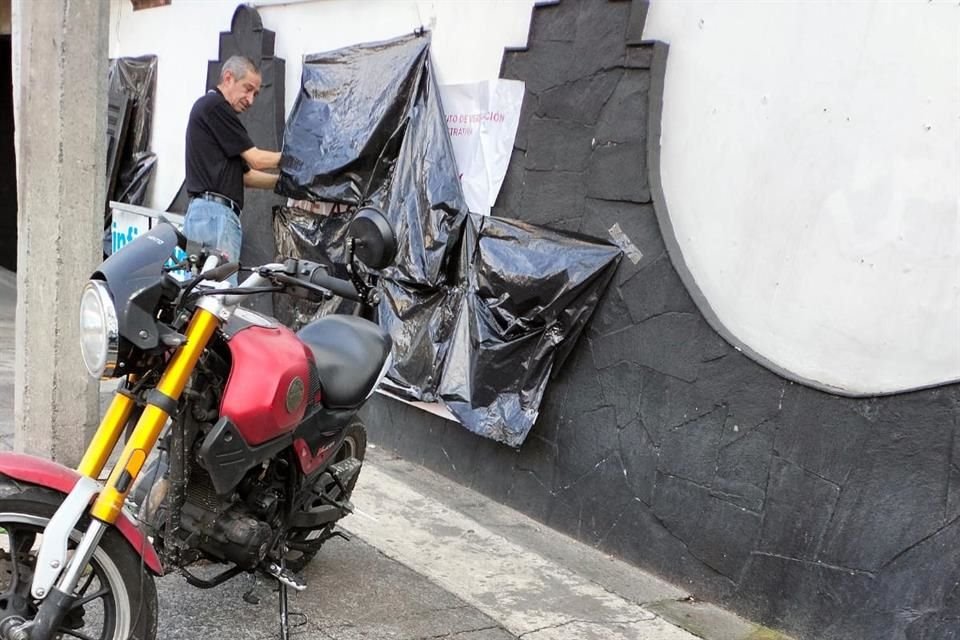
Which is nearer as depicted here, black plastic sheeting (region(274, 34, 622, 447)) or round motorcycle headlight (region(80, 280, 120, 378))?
round motorcycle headlight (region(80, 280, 120, 378))

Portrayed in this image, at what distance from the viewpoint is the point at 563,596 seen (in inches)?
147

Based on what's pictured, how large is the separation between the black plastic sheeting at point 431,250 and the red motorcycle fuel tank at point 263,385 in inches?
74.5

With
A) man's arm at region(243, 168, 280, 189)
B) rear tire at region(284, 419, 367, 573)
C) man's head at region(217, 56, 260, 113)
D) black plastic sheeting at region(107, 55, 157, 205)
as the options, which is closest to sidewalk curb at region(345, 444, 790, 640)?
rear tire at region(284, 419, 367, 573)

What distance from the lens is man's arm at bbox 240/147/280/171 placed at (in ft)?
17.0

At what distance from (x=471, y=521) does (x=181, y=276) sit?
2.46 metres

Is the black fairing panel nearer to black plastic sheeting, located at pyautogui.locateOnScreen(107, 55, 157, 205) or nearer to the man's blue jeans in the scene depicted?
the man's blue jeans

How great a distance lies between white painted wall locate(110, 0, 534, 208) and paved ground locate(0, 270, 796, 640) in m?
2.52

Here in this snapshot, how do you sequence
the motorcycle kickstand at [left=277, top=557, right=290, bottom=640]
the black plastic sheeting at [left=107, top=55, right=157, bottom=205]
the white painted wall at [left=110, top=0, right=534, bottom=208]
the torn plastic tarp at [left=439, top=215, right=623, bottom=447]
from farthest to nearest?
the black plastic sheeting at [left=107, top=55, right=157, bottom=205], the white painted wall at [left=110, top=0, right=534, bottom=208], the torn plastic tarp at [left=439, top=215, right=623, bottom=447], the motorcycle kickstand at [left=277, top=557, right=290, bottom=640]

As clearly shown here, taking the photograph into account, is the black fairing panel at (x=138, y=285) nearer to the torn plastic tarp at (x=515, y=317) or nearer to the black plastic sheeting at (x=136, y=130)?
the torn plastic tarp at (x=515, y=317)

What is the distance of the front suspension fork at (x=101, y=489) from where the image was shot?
224cm

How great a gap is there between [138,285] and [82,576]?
812mm

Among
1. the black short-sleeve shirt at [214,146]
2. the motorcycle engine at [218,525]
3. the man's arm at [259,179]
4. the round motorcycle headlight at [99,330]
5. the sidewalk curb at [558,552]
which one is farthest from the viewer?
the man's arm at [259,179]

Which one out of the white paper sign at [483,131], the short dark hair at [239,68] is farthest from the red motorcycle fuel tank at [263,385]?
the short dark hair at [239,68]

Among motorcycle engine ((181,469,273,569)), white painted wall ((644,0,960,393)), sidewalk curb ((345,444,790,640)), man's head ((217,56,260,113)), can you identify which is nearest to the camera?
motorcycle engine ((181,469,273,569))
